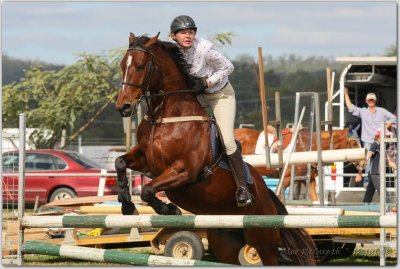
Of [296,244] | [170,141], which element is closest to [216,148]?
[170,141]

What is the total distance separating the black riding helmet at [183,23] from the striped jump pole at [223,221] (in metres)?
2.03

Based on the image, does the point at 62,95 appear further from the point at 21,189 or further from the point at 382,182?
the point at 21,189

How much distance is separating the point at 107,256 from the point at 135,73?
1644 millimetres

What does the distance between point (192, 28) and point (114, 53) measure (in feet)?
52.2

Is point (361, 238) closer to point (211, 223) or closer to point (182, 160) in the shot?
point (182, 160)

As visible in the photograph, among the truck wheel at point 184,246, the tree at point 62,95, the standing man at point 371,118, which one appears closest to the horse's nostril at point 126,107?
the truck wheel at point 184,246

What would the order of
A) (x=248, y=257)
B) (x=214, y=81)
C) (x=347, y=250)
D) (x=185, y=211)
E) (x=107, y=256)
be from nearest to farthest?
(x=107, y=256) < (x=214, y=81) < (x=248, y=257) < (x=185, y=211) < (x=347, y=250)

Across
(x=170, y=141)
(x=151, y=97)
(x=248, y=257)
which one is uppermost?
(x=151, y=97)

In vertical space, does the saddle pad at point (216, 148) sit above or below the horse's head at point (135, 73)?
below

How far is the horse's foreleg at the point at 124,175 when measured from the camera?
802 cm

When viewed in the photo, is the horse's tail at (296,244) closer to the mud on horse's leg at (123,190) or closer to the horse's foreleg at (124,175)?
the horse's foreleg at (124,175)

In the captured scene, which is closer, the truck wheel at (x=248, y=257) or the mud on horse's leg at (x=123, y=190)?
the mud on horse's leg at (x=123, y=190)

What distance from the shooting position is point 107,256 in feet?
23.4

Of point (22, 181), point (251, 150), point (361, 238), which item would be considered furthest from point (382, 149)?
point (251, 150)
